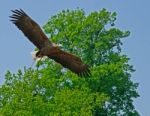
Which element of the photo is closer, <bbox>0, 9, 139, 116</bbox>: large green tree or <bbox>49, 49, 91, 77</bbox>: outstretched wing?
<bbox>49, 49, 91, 77</bbox>: outstretched wing

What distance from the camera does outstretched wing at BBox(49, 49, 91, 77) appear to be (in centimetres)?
3443

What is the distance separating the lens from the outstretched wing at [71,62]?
34431mm

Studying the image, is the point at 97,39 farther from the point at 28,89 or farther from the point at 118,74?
the point at 28,89

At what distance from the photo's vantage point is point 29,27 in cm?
3353

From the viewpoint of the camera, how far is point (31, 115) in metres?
49.0

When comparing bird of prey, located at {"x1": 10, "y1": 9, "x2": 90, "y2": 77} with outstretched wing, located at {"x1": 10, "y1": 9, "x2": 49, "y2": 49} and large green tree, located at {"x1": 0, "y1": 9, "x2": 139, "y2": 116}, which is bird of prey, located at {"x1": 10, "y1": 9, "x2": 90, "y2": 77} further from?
large green tree, located at {"x1": 0, "y1": 9, "x2": 139, "y2": 116}

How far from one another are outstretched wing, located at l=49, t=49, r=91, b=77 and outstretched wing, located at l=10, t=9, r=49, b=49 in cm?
81

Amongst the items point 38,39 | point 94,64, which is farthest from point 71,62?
point 94,64

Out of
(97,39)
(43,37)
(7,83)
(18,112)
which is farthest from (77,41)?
(43,37)

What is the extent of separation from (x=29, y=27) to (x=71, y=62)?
105 inches

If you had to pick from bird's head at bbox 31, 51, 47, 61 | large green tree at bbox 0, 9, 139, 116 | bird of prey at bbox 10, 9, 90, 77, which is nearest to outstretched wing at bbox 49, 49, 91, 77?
bird of prey at bbox 10, 9, 90, 77

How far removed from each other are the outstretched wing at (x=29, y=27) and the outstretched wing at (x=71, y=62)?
2.66ft

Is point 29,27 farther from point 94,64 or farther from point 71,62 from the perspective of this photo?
point 94,64

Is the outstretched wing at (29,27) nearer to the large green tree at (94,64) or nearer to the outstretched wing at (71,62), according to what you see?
the outstretched wing at (71,62)
